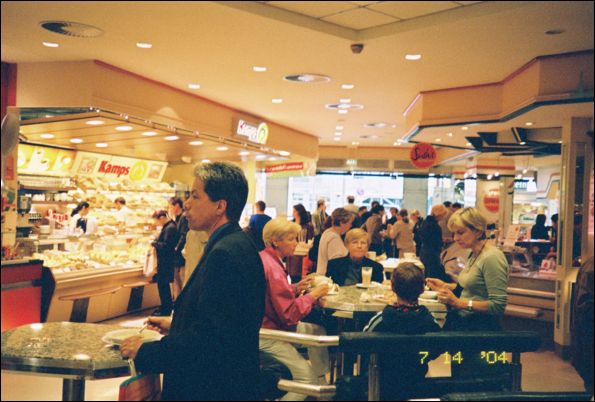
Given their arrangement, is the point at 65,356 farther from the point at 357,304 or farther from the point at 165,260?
the point at 165,260

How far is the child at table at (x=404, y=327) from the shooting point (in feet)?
10.2

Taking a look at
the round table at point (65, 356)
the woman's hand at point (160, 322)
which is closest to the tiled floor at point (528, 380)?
the round table at point (65, 356)

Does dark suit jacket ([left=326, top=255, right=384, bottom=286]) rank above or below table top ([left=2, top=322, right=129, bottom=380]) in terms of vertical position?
above

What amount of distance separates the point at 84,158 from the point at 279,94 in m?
3.84

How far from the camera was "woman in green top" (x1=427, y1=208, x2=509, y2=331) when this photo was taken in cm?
411

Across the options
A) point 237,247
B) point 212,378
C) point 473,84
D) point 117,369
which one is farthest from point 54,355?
point 473,84

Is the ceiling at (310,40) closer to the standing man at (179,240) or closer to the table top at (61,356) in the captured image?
the standing man at (179,240)

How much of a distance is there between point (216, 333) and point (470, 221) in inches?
112

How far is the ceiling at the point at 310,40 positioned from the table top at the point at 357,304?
1897 millimetres

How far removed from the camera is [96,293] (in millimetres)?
7531

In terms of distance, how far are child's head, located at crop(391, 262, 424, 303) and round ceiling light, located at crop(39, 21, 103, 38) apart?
13.5 ft

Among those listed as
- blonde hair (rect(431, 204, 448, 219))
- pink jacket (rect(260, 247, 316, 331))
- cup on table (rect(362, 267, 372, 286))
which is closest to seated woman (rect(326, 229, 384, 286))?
cup on table (rect(362, 267, 372, 286))

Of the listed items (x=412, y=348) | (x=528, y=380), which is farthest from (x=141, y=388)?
(x=528, y=380)

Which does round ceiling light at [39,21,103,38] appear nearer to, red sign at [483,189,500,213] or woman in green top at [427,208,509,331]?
woman in green top at [427,208,509,331]
